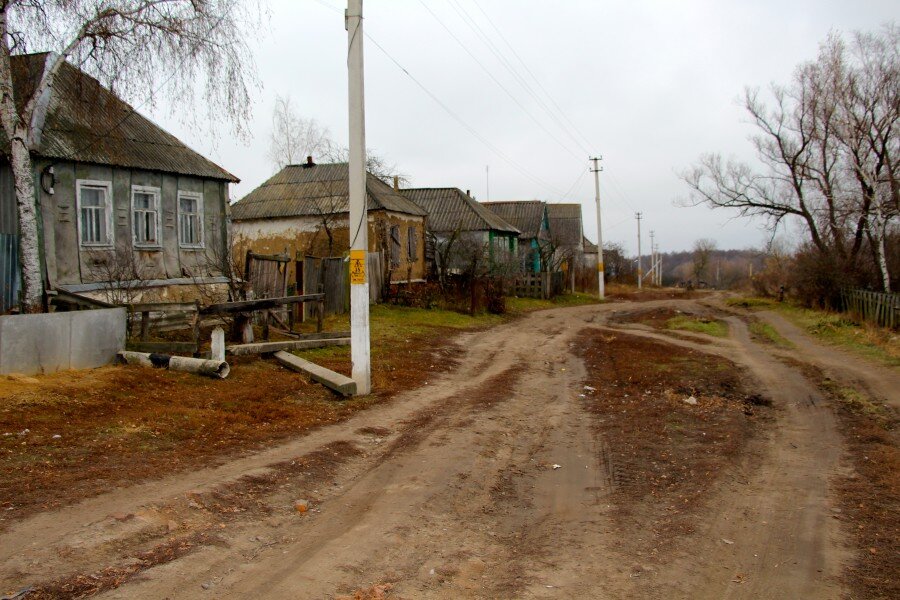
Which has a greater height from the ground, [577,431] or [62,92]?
[62,92]

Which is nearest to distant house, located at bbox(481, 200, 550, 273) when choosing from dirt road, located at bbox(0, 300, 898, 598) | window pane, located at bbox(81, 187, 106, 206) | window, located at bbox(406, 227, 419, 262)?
window, located at bbox(406, 227, 419, 262)

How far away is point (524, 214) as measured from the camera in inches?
1978

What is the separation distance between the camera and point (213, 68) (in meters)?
12.1

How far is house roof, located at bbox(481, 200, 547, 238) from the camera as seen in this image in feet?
161

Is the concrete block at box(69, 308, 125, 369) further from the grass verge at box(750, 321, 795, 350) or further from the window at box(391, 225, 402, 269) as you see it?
the window at box(391, 225, 402, 269)

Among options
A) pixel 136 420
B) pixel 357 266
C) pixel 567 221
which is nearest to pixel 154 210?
pixel 357 266

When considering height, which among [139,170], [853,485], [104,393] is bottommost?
[853,485]

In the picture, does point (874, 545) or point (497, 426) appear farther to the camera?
point (497, 426)

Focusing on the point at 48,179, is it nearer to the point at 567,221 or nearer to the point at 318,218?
the point at 318,218

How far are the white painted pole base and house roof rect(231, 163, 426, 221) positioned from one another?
15.3 meters

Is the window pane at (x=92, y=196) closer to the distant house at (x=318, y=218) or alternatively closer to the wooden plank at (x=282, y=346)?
the wooden plank at (x=282, y=346)

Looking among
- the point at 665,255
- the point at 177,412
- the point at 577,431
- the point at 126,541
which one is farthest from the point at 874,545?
the point at 665,255

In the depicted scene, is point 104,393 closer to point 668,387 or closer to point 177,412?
point 177,412

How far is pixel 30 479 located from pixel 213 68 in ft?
27.5
